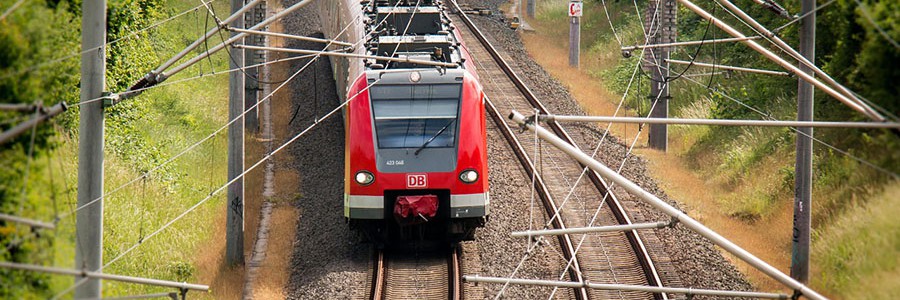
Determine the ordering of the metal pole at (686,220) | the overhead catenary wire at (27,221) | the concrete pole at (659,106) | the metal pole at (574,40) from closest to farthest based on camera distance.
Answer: the overhead catenary wire at (27,221)
the metal pole at (686,220)
the concrete pole at (659,106)
the metal pole at (574,40)

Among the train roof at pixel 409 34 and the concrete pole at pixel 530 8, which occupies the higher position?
the concrete pole at pixel 530 8

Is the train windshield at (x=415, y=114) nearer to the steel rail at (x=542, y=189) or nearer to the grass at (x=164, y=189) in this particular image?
the steel rail at (x=542, y=189)

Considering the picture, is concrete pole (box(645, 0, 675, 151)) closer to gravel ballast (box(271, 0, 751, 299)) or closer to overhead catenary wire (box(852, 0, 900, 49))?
→ gravel ballast (box(271, 0, 751, 299))

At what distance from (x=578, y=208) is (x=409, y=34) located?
4533mm

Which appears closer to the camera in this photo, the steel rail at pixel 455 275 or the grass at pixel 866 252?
the grass at pixel 866 252

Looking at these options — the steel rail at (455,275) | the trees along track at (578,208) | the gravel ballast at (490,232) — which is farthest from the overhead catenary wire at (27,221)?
the steel rail at (455,275)

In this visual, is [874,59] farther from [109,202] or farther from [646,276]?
[109,202]

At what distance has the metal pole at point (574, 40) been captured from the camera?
114ft

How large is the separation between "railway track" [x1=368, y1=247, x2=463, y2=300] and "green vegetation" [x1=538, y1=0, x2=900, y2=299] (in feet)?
16.7

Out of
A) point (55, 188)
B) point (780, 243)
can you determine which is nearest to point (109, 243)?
point (55, 188)

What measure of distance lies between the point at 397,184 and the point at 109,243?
14.9 feet

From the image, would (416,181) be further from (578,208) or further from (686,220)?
(686,220)

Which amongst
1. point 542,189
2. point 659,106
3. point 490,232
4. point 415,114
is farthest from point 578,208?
point 659,106

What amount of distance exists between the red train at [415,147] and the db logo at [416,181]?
0.02 m
